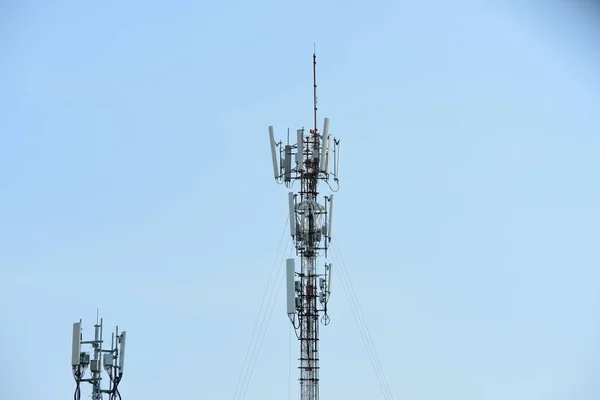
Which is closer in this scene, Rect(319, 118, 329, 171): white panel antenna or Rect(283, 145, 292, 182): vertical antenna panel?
Rect(319, 118, 329, 171): white panel antenna

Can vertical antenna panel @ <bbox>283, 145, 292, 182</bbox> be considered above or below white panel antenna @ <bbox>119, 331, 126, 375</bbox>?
above

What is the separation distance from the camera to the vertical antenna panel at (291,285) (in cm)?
6781

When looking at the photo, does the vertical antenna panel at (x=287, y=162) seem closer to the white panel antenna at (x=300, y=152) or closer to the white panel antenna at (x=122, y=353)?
the white panel antenna at (x=300, y=152)

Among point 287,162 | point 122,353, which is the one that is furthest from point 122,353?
point 287,162

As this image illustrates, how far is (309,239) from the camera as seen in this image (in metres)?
69.0

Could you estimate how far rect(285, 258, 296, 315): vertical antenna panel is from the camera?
6781cm

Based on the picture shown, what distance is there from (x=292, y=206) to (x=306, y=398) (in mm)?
8509

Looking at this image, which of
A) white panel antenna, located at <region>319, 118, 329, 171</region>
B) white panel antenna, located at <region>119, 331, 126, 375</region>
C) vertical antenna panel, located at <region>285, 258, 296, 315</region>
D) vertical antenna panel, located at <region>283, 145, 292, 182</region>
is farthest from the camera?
white panel antenna, located at <region>119, 331, 126, 375</region>

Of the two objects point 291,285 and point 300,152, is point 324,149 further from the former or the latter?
point 291,285

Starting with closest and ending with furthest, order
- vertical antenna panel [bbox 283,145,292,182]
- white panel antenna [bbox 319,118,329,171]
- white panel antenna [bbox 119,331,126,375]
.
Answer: white panel antenna [bbox 319,118,329,171] → vertical antenna panel [bbox 283,145,292,182] → white panel antenna [bbox 119,331,126,375]

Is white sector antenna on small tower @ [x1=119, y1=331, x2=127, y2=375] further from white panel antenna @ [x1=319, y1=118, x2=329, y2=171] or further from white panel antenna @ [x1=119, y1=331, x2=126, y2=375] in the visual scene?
white panel antenna @ [x1=319, y1=118, x2=329, y2=171]

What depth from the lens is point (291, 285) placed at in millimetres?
67938

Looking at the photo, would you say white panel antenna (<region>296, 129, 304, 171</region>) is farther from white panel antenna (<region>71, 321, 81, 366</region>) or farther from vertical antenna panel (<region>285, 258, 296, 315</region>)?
white panel antenna (<region>71, 321, 81, 366</region>)

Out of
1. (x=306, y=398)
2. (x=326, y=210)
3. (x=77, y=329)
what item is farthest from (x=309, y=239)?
(x=77, y=329)
